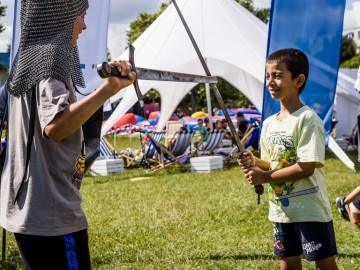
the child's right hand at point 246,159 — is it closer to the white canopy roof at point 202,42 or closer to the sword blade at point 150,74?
the sword blade at point 150,74

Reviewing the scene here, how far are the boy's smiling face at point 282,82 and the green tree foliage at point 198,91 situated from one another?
38.1m

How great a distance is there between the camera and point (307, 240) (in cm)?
286

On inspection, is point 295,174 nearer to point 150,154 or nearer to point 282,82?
point 282,82

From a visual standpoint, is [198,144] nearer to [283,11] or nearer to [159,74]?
[283,11]

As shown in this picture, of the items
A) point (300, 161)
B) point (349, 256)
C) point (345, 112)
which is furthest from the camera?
point (345, 112)

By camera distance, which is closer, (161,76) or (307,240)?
(161,76)

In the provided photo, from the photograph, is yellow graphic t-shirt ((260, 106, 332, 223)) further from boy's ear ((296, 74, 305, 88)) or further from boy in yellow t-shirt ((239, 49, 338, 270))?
boy's ear ((296, 74, 305, 88))

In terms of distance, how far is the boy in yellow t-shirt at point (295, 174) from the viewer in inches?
112

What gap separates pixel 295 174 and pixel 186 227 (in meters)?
3.27

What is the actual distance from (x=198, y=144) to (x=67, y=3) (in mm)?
12373

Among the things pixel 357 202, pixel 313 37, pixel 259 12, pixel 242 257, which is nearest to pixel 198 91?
pixel 259 12

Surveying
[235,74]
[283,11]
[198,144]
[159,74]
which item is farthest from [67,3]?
[235,74]

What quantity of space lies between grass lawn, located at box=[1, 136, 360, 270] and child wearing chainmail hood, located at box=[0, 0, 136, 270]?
2455 mm

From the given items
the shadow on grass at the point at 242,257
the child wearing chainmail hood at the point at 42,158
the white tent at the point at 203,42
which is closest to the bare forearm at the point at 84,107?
the child wearing chainmail hood at the point at 42,158
